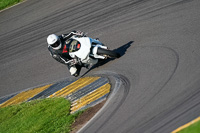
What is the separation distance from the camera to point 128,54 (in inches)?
514

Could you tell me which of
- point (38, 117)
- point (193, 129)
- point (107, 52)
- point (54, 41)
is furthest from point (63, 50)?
point (193, 129)

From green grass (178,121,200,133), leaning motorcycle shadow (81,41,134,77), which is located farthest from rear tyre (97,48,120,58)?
green grass (178,121,200,133)

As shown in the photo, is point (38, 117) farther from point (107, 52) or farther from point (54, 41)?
point (107, 52)

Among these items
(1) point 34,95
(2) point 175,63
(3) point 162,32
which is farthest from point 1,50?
(2) point 175,63

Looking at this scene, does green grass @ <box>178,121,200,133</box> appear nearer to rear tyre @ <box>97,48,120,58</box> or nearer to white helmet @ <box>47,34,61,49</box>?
rear tyre @ <box>97,48,120,58</box>

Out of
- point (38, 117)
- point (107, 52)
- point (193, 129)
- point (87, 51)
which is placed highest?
point (87, 51)

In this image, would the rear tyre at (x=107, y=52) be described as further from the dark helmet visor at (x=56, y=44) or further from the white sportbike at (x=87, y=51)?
the dark helmet visor at (x=56, y=44)

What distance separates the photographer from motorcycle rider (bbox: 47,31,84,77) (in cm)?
1274

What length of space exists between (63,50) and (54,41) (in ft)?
1.88

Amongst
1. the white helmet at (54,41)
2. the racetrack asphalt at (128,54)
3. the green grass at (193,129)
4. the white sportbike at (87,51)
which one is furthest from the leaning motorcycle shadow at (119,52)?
the green grass at (193,129)

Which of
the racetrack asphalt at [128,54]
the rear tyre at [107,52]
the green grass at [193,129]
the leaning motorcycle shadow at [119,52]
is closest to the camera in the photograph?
the green grass at [193,129]

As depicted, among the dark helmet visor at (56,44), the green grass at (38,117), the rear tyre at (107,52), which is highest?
the dark helmet visor at (56,44)

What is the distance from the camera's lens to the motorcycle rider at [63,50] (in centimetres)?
1274

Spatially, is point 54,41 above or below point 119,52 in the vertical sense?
above
